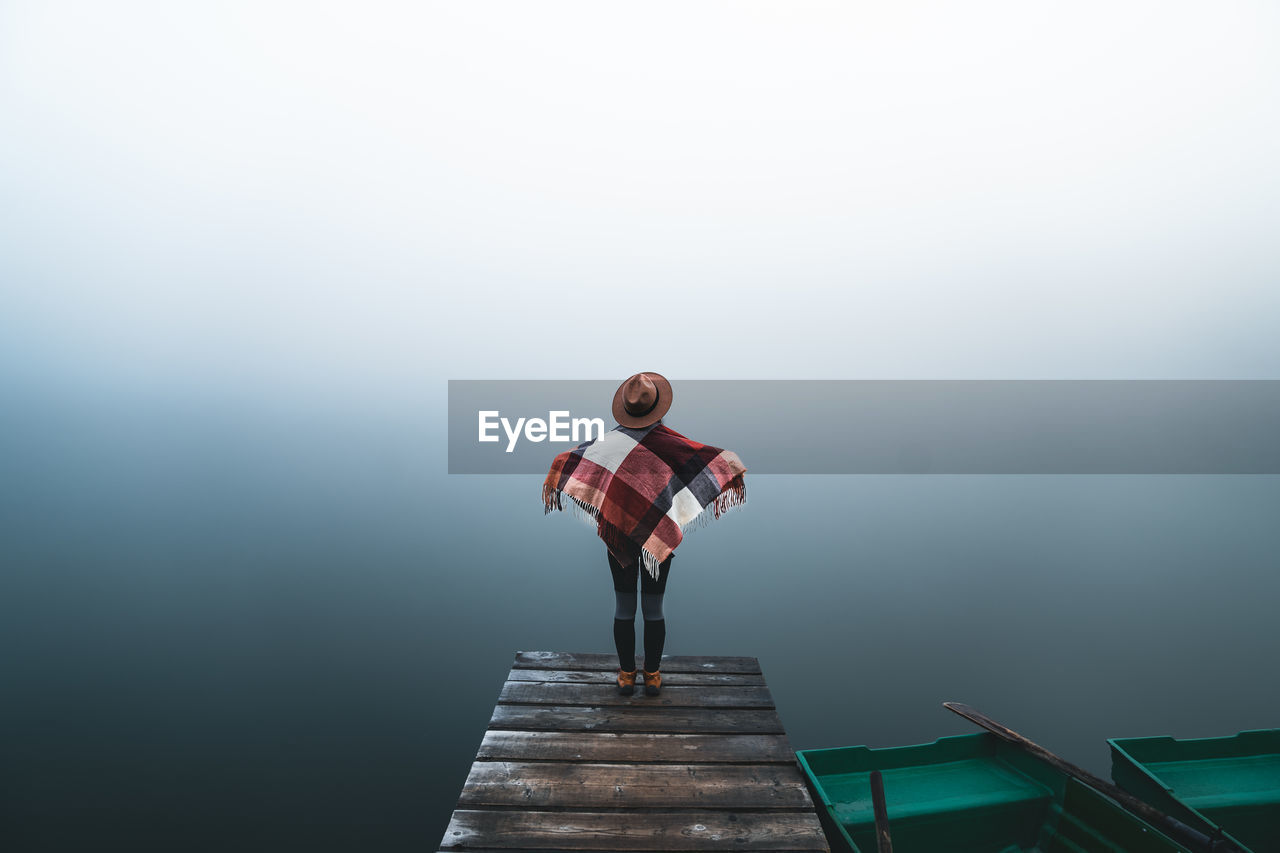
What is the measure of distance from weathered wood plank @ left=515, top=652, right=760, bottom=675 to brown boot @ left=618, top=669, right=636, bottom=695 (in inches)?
8.9

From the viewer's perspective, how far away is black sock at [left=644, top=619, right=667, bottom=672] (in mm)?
2115

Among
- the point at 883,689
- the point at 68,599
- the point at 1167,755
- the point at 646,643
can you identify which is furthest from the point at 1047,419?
the point at 68,599

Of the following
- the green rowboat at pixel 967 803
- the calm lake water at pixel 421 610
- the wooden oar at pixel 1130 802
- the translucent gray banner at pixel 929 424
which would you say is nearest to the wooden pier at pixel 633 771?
the green rowboat at pixel 967 803

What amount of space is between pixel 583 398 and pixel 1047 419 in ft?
13.1

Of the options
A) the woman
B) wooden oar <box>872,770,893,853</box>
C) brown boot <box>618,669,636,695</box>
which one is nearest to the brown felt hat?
the woman

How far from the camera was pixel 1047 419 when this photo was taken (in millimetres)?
4930

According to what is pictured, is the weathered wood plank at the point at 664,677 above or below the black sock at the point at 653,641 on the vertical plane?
below

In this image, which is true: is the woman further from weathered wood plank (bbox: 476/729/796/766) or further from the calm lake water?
the calm lake water

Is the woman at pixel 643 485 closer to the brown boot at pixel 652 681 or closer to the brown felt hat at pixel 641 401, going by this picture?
the brown felt hat at pixel 641 401

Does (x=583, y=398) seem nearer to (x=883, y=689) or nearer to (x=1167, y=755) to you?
(x=883, y=689)

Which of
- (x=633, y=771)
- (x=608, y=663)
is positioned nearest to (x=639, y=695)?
(x=608, y=663)

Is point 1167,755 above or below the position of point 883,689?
above

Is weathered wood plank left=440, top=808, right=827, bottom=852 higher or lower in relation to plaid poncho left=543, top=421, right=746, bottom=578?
lower

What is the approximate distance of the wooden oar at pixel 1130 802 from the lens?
1.62m
